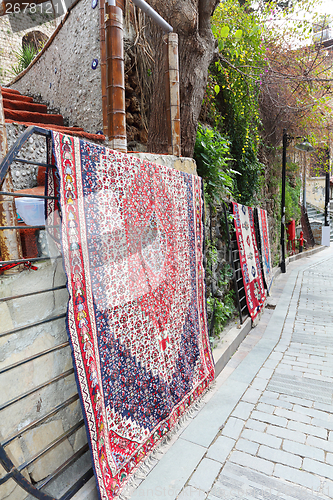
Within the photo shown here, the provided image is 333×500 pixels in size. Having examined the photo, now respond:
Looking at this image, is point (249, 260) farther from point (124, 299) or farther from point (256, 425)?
point (124, 299)

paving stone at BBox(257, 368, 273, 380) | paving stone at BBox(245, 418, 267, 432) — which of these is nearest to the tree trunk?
paving stone at BBox(257, 368, 273, 380)

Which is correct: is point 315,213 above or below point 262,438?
above

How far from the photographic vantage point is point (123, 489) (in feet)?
6.35

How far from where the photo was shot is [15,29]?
40.8 feet

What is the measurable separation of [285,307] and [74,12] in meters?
6.13

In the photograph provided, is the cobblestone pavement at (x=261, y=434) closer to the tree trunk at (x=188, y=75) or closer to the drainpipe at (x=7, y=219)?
the drainpipe at (x=7, y=219)

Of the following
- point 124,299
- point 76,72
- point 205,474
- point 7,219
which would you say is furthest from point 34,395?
point 76,72

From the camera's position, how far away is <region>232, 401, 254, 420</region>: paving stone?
289cm

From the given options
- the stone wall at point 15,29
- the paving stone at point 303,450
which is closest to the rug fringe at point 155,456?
the paving stone at point 303,450

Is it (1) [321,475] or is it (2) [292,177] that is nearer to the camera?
(1) [321,475]

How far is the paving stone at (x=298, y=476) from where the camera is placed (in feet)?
6.98

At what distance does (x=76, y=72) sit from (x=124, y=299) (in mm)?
3252

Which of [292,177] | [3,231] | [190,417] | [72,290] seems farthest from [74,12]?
[292,177]

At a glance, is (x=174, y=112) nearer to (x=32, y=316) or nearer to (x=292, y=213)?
(x=32, y=316)
